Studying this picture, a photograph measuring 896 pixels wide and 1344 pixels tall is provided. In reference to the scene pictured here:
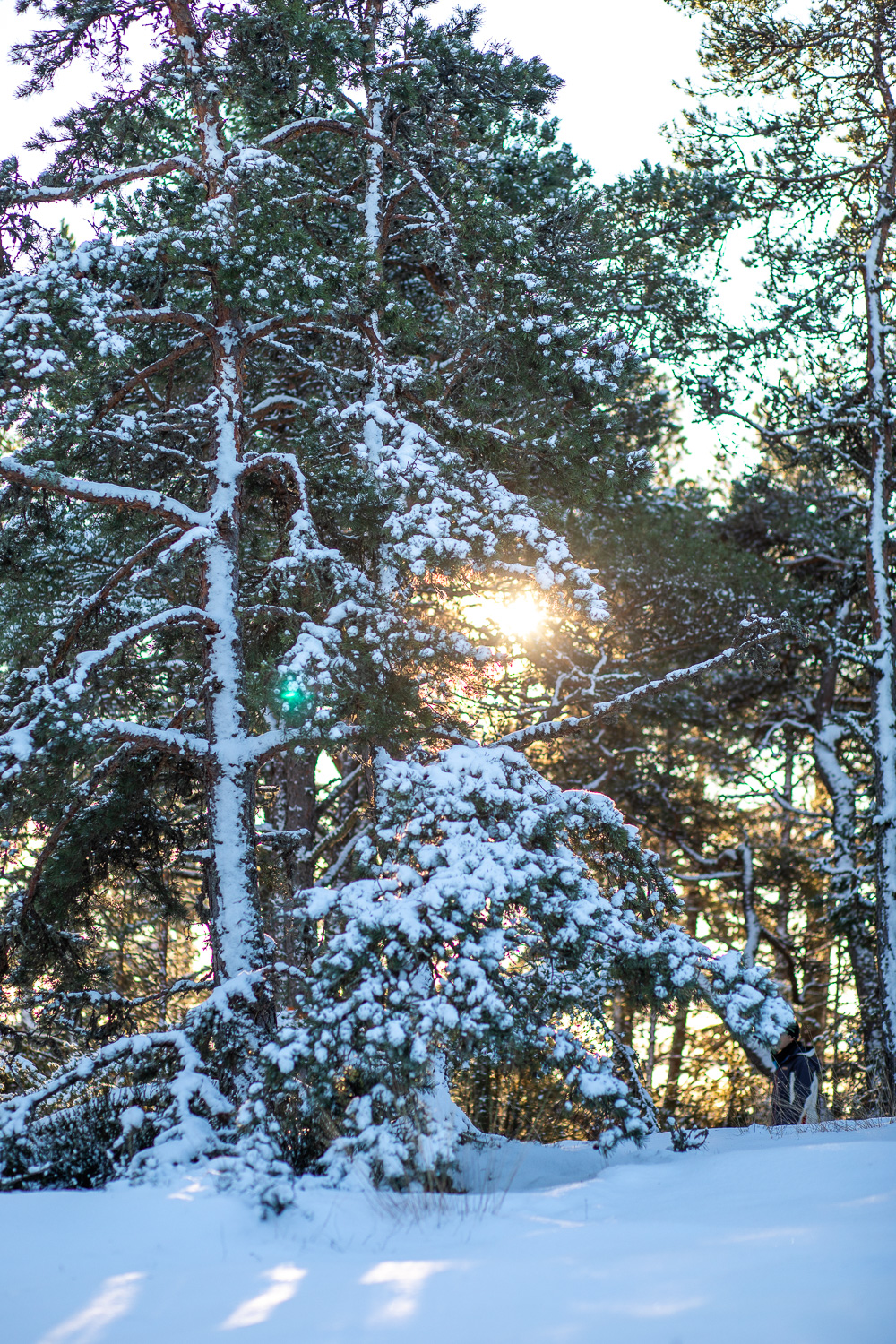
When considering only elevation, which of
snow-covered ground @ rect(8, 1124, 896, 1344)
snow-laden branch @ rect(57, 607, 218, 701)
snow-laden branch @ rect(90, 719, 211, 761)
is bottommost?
snow-covered ground @ rect(8, 1124, 896, 1344)

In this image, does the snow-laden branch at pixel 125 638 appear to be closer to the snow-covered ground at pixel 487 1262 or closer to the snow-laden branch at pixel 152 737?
the snow-laden branch at pixel 152 737

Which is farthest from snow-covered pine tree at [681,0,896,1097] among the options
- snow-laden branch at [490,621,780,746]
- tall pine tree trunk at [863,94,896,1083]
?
snow-laden branch at [490,621,780,746]

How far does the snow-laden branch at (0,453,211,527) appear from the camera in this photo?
8281 millimetres

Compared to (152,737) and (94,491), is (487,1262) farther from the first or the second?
(94,491)

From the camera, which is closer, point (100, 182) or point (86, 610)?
point (100, 182)

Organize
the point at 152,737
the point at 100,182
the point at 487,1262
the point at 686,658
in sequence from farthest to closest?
1. the point at 686,658
2. the point at 100,182
3. the point at 152,737
4. the point at 487,1262

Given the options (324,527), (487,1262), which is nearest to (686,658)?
(324,527)

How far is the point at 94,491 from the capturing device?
8859 mm

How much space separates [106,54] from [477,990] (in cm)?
953

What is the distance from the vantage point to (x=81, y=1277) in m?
4.34

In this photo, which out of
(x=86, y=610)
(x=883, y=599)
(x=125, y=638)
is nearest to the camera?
(x=125, y=638)

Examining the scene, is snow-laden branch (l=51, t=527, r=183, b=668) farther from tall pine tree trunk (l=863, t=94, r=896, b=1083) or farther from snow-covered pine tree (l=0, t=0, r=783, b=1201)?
tall pine tree trunk (l=863, t=94, r=896, b=1083)

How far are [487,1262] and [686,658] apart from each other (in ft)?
40.1

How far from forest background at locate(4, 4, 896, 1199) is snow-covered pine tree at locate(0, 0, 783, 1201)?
306 millimetres
